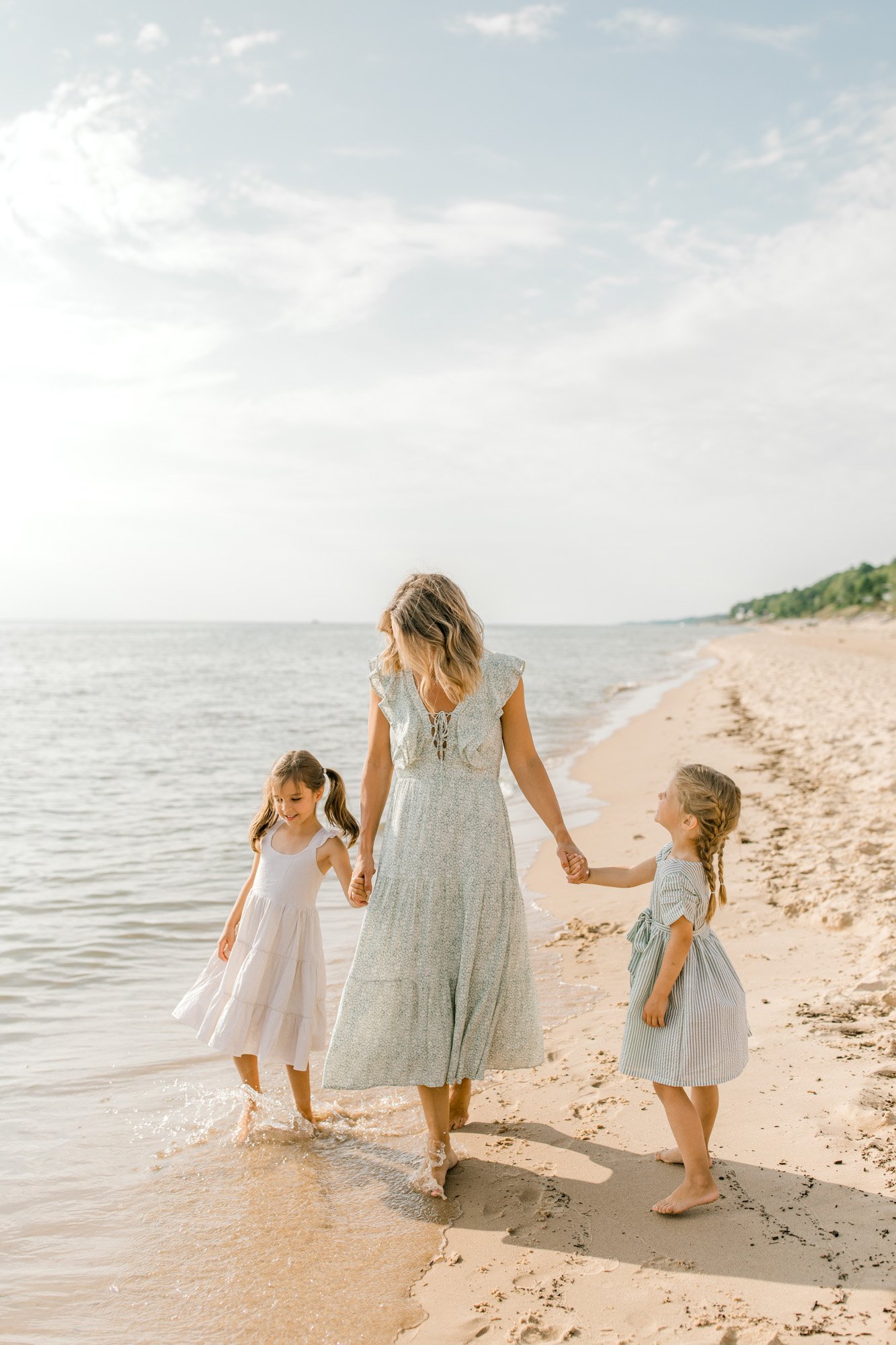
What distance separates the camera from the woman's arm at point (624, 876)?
322cm

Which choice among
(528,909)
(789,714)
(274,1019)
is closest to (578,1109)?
(274,1019)

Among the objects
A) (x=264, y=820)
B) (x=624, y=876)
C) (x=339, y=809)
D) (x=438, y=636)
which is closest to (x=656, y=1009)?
(x=624, y=876)

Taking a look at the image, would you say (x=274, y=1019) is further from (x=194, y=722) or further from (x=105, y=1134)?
(x=194, y=722)

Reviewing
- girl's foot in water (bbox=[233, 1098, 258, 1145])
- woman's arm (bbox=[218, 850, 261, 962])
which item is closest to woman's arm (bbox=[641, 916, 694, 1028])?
woman's arm (bbox=[218, 850, 261, 962])

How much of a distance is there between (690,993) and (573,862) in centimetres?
62

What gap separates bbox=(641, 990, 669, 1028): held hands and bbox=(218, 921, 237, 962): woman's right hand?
1673mm

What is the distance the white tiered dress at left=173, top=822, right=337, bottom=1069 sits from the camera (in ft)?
12.1

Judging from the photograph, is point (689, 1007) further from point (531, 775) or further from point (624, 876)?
point (531, 775)

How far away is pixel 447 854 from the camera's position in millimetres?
3229

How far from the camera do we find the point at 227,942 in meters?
3.82

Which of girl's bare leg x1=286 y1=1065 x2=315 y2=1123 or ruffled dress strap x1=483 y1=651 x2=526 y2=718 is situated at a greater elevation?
ruffled dress strap x1=483 y1=651 x2=526 y2=718

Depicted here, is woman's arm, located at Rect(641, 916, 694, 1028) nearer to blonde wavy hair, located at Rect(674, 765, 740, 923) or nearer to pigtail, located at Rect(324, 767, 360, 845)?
blonde wavy hair, located at Rect(674, 765, 740, 923)

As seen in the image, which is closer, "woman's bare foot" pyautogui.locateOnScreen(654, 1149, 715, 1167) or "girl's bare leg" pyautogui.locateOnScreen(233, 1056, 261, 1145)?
"woman's bare foot" pyautogui.locateOnScreen(654, 1149, 715, 1167)

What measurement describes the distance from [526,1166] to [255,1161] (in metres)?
1.02
